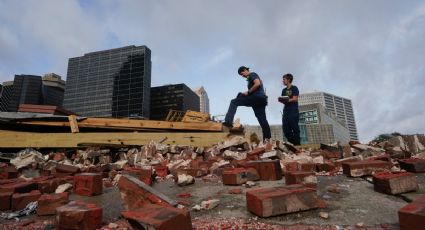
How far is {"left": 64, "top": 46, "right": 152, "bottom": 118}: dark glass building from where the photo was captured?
103 meters

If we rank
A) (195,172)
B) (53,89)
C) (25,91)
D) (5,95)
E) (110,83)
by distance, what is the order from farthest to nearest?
1. (53,89)
2. (5,95)
3. (110,83)
4. (25,91)
5. (195,172)

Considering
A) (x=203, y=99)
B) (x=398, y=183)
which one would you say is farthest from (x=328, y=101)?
(x=398, y=183)

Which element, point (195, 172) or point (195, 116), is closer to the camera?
point (195, 172)

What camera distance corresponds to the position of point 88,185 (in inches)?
113

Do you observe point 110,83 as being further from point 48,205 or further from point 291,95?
point 48,205

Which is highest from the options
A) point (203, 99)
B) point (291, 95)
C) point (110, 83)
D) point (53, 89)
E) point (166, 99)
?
point (203, 99)

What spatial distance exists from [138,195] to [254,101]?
5092mm

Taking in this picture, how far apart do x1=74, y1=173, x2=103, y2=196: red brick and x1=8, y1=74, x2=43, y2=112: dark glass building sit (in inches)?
4983

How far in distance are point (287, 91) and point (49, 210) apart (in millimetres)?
6000

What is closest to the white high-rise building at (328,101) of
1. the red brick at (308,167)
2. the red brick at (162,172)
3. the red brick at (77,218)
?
the red brick at (308,167)

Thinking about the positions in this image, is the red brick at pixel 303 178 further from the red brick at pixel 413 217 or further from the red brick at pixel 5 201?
the red brick at pixel 5 201

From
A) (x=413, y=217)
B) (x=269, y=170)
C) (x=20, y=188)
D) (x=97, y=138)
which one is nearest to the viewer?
(x=413, y=217)

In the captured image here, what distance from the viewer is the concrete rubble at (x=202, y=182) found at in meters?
1.72

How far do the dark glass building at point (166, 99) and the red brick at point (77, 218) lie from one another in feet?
380
